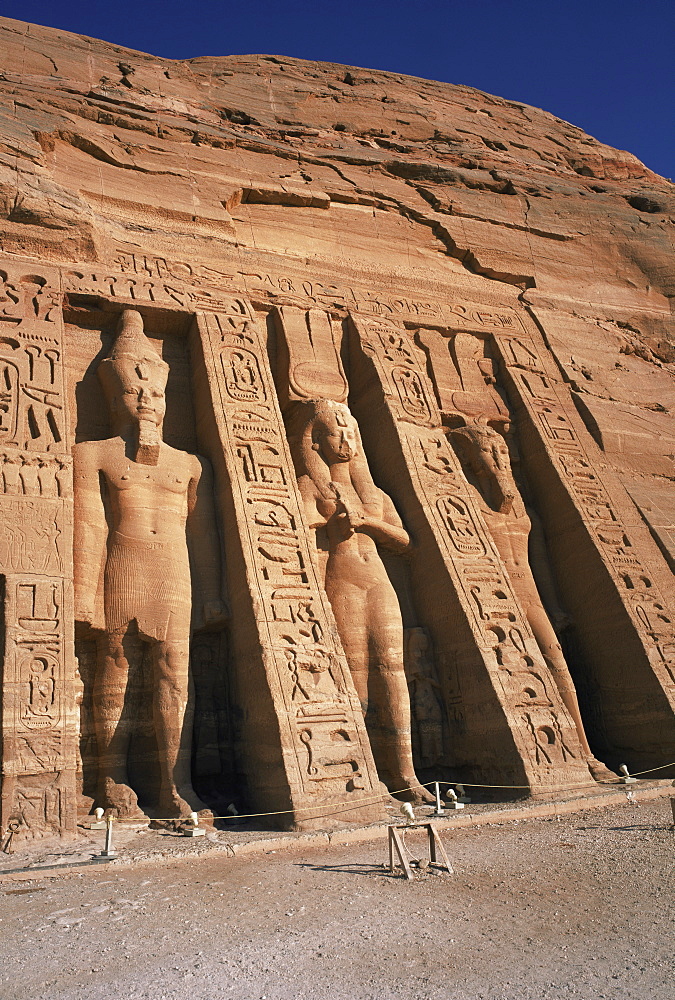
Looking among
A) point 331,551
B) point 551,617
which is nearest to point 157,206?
point 331,551

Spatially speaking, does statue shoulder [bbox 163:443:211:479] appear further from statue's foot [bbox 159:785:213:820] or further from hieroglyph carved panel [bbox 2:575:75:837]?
statue's foot [bbox 159:785:213:820]

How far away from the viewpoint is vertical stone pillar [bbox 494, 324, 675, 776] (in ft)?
25.8

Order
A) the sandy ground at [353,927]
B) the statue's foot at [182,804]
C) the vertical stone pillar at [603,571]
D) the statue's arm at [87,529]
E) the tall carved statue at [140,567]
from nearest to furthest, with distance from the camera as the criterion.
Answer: the sandy ground at [353,927], the statue's foot at [182,804], the tall carved statue at [140,567], the statue's arm at [87,529], the vertical stone pillar at [603,571]

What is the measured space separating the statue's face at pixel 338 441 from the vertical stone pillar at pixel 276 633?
0.50m

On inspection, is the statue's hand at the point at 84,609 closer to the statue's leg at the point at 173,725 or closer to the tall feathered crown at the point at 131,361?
the statue's leg at the point at 173,725

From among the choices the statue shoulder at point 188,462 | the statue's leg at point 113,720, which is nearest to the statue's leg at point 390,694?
the statue shoulder at point 188,462

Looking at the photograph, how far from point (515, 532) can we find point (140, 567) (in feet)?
15.3

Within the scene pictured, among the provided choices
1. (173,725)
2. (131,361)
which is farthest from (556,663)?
(131,361)

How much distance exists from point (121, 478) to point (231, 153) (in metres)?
6.64

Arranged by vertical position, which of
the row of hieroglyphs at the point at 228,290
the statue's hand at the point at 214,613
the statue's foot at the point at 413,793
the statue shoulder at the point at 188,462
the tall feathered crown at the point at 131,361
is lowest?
the statue's foot at the point at 413,793

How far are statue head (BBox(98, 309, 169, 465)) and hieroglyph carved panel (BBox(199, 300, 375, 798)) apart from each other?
66 cm

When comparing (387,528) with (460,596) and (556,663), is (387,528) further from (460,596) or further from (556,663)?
(556,663)

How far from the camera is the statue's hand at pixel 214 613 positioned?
7.07 metres

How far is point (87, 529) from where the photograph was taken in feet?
22.7
